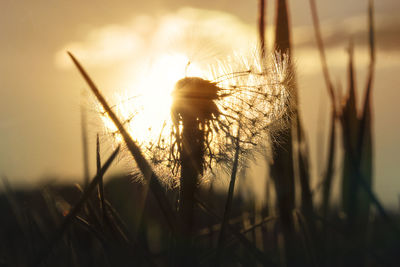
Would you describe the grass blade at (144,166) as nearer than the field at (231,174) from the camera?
Yes

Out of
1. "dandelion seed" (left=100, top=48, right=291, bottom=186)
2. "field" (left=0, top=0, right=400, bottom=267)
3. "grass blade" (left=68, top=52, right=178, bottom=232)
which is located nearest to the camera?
"grass blade" (left=68, top=52, right=178, bottom=232)

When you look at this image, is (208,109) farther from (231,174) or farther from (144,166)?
(144,166)

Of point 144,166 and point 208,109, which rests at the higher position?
point 208,109

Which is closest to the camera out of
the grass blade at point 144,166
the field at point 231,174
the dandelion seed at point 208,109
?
the grass blade at point 144,166

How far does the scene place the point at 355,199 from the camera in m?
2.09

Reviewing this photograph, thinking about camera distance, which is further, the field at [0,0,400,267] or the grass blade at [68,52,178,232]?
the field at [0,0,400,267]

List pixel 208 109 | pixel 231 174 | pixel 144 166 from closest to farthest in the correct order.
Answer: pixel 144 166, pixel 231 174, pixel 208 109

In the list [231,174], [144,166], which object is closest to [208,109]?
[231,174]

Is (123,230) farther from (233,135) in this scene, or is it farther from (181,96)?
(233,135)

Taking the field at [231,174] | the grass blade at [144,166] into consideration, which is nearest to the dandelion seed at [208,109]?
the field at [231,174]

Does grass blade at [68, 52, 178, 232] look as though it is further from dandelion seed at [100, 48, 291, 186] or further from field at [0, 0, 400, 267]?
dandelion seed at [100, 48, 291, 186]

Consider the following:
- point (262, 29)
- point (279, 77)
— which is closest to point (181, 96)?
point (262, 29)

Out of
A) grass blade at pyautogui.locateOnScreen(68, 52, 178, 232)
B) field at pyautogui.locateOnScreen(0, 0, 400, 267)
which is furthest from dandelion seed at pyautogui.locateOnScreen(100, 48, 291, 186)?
grass blade at pyautogui.locateOnScreen(68, 52, 178, 232)

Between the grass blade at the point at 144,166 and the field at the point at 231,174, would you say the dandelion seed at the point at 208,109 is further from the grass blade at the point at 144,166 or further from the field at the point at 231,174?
the grass blade at the point at 144,166
